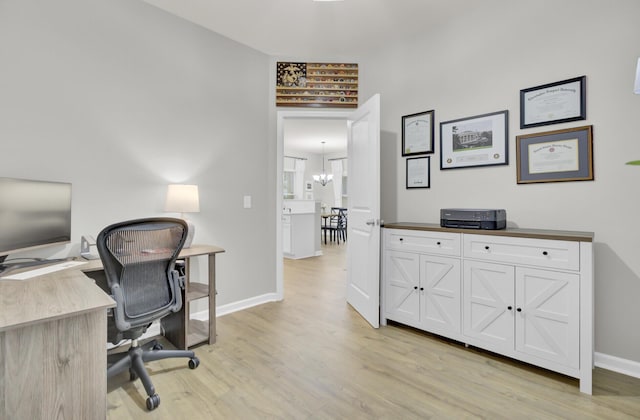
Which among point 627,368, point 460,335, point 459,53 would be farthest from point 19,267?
point 627,368

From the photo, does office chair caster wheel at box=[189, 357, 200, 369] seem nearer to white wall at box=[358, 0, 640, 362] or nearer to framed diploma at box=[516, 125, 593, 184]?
white wall at box=[358, 0, 640, 362]

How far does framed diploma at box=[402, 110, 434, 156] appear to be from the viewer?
2963 millimetres

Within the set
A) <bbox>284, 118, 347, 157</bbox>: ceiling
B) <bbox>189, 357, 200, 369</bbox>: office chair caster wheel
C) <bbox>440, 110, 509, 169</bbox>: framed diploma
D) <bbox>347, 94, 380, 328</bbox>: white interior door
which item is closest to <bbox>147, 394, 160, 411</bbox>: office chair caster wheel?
<bbox>189, 357, 200, 369</bbox>: office chair caster wheel

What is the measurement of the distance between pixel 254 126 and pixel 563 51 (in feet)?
→ 8.71

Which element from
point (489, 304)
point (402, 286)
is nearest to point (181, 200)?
point (402, 286)

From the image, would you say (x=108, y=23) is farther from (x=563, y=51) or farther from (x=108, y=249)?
(x=563, y=51)

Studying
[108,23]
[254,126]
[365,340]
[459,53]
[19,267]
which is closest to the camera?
[19,267]

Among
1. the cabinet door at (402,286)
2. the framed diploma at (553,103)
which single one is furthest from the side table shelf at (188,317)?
the framed diploma at (553,103)

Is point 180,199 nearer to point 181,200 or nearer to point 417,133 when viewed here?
point 181,200

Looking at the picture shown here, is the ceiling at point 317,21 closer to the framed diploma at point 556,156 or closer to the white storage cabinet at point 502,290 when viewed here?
the framed diploma at point 556,156

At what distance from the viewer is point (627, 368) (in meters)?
2.00

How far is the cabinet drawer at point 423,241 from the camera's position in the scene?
2396mm

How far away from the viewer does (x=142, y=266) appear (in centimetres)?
184

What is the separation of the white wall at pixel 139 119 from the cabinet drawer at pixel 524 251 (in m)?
2.08
